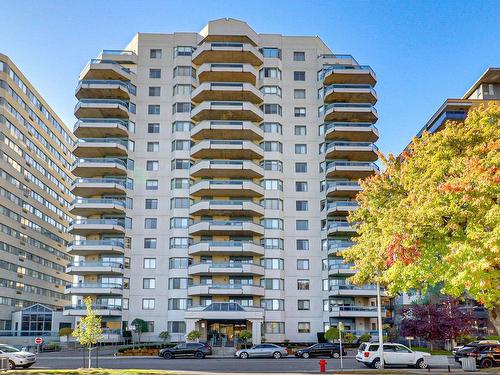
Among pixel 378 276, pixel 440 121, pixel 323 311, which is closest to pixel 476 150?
pixel 378 276

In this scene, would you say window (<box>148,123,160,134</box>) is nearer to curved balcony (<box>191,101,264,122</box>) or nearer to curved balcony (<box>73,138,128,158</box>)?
curved balcony (<box>73,138,128,158</box>)

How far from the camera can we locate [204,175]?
68.9m

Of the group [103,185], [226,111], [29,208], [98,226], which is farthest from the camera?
[29,208]

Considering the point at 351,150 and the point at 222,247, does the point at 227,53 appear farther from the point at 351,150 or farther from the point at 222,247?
the point at 222,247

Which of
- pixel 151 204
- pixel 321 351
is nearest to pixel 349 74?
pixel 151 204

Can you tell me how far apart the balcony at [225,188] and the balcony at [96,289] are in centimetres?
1452

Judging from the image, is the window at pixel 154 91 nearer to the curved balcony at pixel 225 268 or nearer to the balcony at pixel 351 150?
the balcony at pixel 351 150

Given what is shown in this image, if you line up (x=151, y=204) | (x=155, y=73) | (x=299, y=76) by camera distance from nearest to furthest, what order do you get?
1. (x=151, y=204)
2. (x=155, y=73)
3. (x=299, y=76)

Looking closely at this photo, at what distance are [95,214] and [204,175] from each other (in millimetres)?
14746

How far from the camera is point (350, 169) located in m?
68.6

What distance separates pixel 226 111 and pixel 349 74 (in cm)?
1726

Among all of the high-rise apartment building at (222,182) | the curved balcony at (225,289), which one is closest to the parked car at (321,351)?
the high-rise apartment building at (222,182)

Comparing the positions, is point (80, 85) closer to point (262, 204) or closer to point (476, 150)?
point (262, 204)

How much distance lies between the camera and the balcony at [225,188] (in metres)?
66.4
